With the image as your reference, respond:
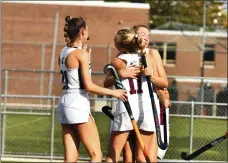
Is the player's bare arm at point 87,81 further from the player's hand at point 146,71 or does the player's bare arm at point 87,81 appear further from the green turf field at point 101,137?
the green turf field at point 101,137

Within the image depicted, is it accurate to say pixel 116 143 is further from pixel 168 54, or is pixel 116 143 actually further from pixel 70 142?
pixel 168 54

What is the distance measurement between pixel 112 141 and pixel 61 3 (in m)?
33.3

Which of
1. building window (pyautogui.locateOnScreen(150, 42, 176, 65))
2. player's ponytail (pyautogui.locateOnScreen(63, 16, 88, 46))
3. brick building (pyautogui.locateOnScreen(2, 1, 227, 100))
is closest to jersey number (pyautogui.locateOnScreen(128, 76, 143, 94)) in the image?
player's ponytail (pyautogui.locateOnScreen(63, 16, 88, 46))

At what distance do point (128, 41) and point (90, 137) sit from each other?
3.35ft

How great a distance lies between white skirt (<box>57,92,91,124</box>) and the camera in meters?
7.46

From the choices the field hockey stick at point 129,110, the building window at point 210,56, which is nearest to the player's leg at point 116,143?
the field hockey stick at point 129,110

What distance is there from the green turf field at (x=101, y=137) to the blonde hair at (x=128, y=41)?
297 inches

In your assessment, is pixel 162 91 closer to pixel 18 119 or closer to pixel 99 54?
pixel 18 119

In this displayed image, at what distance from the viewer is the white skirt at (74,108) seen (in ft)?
24.5

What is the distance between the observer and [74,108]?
24.5 feet

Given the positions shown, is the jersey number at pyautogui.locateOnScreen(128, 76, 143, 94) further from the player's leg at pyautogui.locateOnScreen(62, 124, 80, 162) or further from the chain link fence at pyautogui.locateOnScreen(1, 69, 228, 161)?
the chain link fence at pyautogui.locateOnScreen(1, 69, 228, 161)

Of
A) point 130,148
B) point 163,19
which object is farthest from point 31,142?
point 163,19

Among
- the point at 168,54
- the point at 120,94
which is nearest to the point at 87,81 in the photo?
the point at 120,94

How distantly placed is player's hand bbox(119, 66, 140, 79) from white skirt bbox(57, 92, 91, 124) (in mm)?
421
